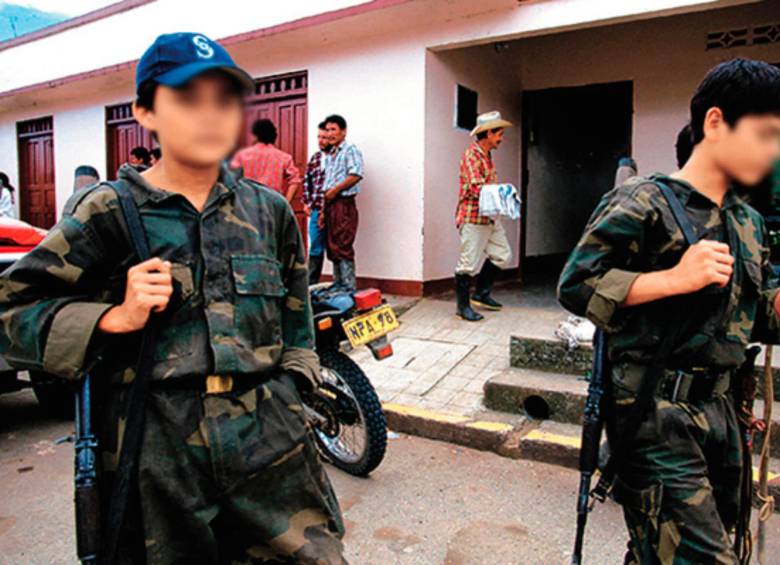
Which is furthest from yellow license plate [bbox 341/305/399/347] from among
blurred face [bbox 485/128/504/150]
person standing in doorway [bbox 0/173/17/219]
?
person standing in doorway [bbox 0/173/17/219]

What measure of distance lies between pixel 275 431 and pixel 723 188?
134cm

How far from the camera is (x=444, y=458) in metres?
3.80

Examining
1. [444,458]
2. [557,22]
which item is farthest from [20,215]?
[444,458]

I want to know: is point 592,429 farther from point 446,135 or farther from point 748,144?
point 446,135

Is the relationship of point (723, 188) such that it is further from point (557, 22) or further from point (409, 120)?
point (409, 120)

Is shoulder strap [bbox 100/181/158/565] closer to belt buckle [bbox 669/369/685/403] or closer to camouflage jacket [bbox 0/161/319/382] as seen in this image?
camouflage jacket [bbox 0/161/319/382]

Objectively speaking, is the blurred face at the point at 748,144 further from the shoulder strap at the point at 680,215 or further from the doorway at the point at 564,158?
the doorway at the point at 564,158

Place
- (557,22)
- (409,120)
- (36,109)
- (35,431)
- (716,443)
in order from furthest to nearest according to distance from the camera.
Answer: (36,109) → (409,120) → (557,22) → (35,431) → (716,443)

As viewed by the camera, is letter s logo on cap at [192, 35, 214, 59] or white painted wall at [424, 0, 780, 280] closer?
letter s logo on cap at [192, 35, 214, 59]

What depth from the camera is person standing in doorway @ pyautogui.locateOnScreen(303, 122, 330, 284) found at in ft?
21.2

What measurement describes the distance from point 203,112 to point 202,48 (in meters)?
0.13

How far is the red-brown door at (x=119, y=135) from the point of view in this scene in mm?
9805

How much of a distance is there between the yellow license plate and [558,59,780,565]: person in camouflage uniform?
5.92 feet

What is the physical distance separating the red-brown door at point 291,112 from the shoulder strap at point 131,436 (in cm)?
619
